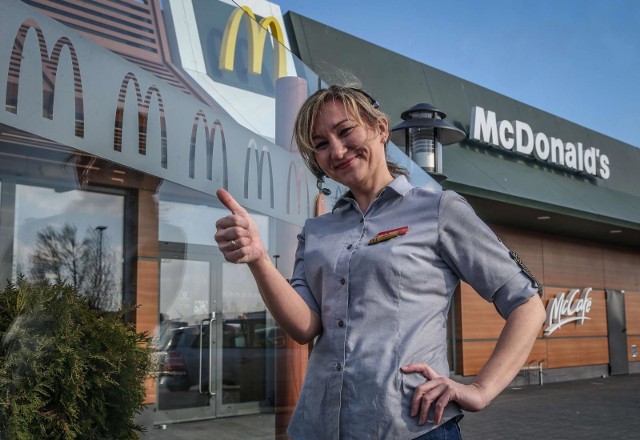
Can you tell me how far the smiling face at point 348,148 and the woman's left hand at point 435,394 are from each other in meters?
0.48

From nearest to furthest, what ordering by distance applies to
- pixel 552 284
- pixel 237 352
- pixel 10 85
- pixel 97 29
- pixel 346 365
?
pixel 346 365
pixel 10 85
pixel 97 29
pixel 237 352
pixel 552 284

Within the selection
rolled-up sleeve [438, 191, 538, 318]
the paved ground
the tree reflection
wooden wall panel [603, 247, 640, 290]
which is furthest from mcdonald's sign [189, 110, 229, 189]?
wooden wall panel [603, 247, 640, 290]

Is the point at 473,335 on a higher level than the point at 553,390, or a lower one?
higher

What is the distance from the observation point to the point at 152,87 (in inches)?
113

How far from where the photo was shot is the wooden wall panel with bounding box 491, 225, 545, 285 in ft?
47.9

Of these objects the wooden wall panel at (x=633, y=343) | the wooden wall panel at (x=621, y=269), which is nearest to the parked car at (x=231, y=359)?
the wooden wall panel at (x=621, y=269)

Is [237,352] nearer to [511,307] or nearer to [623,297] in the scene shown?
[511,307]

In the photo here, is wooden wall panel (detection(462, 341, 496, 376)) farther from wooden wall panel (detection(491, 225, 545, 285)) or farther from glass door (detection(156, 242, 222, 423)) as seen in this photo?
glass door (detection(156, 242, 222, 423))

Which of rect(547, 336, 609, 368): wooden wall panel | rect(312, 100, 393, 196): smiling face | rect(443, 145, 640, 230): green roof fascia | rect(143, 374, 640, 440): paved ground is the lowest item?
rect(143, 374, 640, 440): paved ground

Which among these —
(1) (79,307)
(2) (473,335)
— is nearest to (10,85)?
(1) (79,307)

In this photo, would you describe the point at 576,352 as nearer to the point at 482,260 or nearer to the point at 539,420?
the point at 539,420

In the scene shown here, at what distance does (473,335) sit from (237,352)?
301 inches

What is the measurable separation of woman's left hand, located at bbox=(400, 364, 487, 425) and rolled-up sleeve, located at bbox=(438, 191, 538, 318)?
0.22 meters

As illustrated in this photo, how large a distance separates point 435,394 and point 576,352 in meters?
16.2
